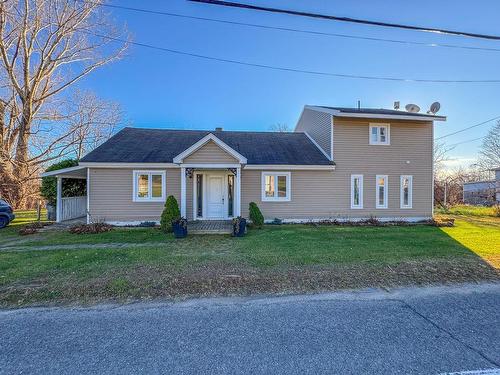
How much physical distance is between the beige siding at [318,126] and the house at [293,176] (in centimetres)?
11

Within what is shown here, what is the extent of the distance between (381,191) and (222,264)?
11256mm

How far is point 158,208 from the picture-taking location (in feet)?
40.4

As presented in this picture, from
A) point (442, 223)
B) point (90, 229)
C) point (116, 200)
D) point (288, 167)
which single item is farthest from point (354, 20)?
point (442, 223)

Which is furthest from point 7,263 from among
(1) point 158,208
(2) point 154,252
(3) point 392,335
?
(3) point 392,335

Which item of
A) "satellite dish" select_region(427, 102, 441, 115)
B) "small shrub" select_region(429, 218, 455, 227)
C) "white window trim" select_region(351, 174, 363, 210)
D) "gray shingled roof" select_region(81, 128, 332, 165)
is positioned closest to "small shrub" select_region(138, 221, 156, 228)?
"gray shingled roof" select_region(81, 128, 332, 165)

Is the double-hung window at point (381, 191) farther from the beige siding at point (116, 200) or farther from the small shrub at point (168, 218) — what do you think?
the beige siding at point (116, 200)

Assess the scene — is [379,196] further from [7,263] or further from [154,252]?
[7,263]

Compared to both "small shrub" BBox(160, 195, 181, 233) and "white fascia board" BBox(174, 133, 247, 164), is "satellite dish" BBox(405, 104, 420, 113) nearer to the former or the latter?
"white fascia board" BBox(174, 133, 247, 164)

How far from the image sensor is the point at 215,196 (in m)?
13.0

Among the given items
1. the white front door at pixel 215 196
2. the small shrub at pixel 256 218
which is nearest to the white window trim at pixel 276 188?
the small shrub at pixel 256 218

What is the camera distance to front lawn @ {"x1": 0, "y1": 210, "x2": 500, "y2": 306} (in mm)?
4605

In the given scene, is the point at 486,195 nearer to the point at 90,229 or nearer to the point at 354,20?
the point at 354,20

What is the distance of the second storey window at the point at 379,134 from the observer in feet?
45.4

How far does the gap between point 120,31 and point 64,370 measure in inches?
1013
